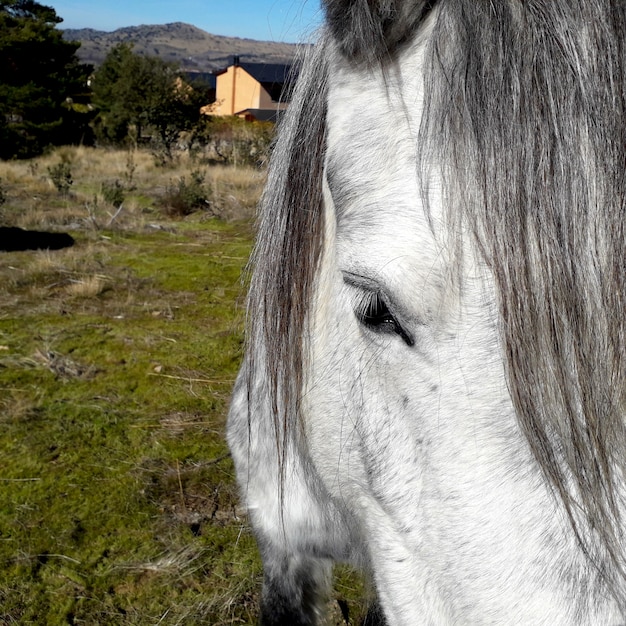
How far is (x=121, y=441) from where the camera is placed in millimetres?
2965

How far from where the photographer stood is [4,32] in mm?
16297

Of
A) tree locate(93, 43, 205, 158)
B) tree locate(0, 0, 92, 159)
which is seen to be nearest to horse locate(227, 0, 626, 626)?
tree locate(93, 43, 205, 158)

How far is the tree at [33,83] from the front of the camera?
1616 cm

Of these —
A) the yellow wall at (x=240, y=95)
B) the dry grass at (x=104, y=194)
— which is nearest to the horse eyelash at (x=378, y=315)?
the dry grass at (x=104, y=194)

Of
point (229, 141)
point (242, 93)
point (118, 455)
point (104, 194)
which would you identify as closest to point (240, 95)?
point (242, 93)

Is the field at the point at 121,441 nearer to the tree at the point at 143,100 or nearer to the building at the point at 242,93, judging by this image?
the tree at the point at 143,100

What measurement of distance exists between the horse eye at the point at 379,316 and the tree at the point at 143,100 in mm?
13121

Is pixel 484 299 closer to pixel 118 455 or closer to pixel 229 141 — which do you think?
pixel 118 455

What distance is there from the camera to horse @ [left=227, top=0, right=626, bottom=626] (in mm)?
666

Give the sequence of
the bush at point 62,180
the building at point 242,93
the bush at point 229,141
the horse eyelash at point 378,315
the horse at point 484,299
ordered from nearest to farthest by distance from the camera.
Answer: the horse at point 484,299, the horse eyelash at point 378,315, the bush at point 62,180, the bush at point 229,141, the building at point 242,93

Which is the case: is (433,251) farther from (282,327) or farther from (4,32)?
(4,32)

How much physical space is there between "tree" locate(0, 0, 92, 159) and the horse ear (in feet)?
54.5

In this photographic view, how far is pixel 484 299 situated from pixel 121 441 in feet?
8.56

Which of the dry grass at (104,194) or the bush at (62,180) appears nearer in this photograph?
the dry grass at (104,194)
